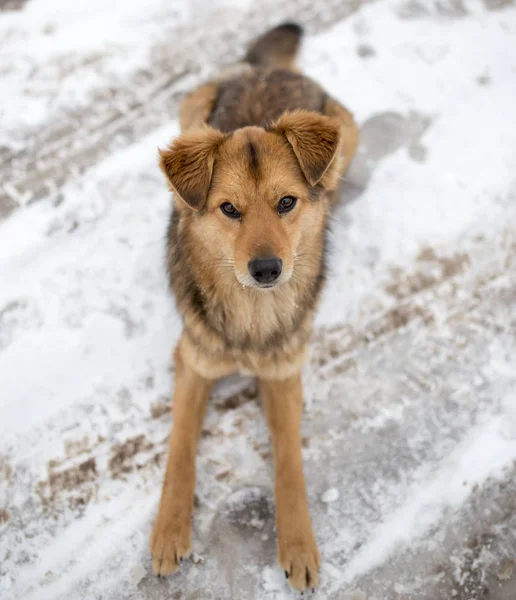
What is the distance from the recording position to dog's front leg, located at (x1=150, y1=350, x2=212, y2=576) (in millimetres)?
2840

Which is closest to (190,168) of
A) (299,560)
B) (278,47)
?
(299,560)

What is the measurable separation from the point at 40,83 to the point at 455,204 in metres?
3.89

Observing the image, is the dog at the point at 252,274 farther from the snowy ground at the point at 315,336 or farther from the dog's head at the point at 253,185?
the snowy ground at the point at 315,336

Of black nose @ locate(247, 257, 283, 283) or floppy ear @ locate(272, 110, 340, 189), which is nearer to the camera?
black nose @ locate(247, 257, 283, 283)

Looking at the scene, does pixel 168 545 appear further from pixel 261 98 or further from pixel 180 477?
pixel 261 98

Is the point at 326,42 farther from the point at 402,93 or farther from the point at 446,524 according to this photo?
the point at 446,524

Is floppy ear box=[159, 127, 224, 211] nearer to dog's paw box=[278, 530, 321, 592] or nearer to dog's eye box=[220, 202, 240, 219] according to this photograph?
→ dog's eye box=[220, 202, 240, 219]

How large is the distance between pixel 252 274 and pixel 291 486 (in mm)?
1368

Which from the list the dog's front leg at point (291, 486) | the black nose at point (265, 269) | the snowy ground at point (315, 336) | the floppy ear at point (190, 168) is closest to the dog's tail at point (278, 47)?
the snowy ground at point (315, 336)

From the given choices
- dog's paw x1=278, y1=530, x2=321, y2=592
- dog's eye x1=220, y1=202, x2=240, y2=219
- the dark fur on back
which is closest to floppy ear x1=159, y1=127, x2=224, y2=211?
dog's eye x1=220, y1=202, x2=240, y2=219

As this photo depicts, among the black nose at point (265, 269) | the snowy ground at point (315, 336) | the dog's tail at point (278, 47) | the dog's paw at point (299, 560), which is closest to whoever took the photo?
the black nose at point (265, 269)

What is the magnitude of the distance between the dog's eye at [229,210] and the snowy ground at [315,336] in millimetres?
1335

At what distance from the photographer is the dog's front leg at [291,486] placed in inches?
111

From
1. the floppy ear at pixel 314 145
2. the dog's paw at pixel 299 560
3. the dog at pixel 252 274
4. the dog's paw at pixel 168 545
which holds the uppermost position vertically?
the floppy ear at pixel 314 145
